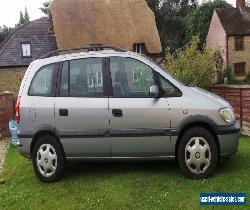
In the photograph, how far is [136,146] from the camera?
22.7 ft

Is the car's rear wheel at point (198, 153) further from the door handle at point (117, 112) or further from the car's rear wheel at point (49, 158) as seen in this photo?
the car's rear wheel at point (49, 158)

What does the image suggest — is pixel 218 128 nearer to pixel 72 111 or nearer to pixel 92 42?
pixel 72 111

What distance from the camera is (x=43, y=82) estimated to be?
291 inches

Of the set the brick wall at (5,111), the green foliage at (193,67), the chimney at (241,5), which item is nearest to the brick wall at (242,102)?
the green foliage at (193,67)

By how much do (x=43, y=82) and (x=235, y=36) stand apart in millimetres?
38118

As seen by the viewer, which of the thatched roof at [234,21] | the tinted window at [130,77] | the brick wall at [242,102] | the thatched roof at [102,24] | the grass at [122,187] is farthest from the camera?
the thatched roof at [234,21]

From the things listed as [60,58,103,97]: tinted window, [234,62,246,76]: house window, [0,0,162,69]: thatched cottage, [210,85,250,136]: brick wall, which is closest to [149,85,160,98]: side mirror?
[60,58,103,97]: tinted window

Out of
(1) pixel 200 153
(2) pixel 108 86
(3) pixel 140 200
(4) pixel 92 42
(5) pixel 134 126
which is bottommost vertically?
(3) pixel 140 200

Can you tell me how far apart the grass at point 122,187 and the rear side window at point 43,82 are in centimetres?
154

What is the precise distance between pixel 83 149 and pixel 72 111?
65 cm

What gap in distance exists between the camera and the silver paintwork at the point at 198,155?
676 centimetres

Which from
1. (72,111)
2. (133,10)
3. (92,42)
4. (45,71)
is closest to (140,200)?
(72,111)

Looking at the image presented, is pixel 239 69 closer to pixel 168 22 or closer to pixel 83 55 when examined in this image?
pixel 168 22

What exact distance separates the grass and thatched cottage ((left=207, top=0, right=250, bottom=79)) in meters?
36.2
